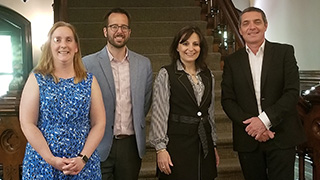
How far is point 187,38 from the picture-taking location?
2.11m

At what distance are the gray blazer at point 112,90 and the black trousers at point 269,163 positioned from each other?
24.1 inches

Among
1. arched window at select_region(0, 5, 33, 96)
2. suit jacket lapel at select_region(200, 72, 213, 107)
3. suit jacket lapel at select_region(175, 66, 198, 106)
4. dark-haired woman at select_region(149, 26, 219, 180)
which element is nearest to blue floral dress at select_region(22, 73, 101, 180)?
dark-haired woman at select_region(149, 26, 219, 180)

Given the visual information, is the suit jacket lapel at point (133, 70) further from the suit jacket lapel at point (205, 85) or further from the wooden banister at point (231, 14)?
the wooden banister at point (231, 14)

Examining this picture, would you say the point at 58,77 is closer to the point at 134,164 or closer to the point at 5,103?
the point at 5,103

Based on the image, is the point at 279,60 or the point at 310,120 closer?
the point at 279,60

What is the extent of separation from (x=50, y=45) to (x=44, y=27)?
5091mm

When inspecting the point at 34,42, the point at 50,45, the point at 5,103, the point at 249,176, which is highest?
the point at 34,42

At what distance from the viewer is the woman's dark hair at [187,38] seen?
2115 millimetres

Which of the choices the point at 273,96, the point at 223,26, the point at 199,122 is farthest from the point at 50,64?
the point at 223,26

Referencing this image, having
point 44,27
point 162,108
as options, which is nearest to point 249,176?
point 162,108

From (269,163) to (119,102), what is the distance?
0.90m

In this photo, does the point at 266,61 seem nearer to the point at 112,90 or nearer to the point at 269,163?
the point at 269,163

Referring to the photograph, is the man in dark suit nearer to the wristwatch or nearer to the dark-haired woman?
the dark-haired woman

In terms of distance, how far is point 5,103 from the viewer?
1723 mm
